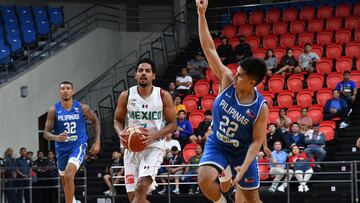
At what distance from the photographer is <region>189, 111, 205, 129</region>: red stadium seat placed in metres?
21.3

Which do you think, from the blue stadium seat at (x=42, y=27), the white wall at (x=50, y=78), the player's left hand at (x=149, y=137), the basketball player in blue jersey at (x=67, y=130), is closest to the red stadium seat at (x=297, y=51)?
the white wall at (x=50, y=78)

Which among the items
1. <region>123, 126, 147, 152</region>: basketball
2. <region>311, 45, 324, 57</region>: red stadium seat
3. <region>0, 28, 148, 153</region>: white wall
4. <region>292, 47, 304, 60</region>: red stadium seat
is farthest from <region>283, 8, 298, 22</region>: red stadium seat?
<region>123, 126, 147, 152</region>: basketball

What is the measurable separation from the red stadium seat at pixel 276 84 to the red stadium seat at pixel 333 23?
316 cm

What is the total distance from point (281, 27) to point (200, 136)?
20.6ft

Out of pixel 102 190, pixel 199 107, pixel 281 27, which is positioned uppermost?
pixel 281 27

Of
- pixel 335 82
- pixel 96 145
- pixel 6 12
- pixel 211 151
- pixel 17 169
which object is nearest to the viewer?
pixel 211 151

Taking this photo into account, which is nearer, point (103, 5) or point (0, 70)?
point (0, 70)

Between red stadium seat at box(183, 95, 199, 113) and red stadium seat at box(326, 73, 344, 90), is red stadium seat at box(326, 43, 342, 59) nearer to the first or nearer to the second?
red stadium seat at box(326, 73, 344, 90)

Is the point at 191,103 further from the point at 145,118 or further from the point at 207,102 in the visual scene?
the point at 145,118

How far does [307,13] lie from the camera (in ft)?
81.6

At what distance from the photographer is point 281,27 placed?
81.3ft

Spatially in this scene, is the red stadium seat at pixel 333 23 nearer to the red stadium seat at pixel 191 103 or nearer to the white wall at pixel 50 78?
the red stadium seat at pixel 191 103

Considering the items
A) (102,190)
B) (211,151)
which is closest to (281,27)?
(102,190)

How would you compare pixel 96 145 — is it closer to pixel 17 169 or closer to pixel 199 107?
pixel 17 169
